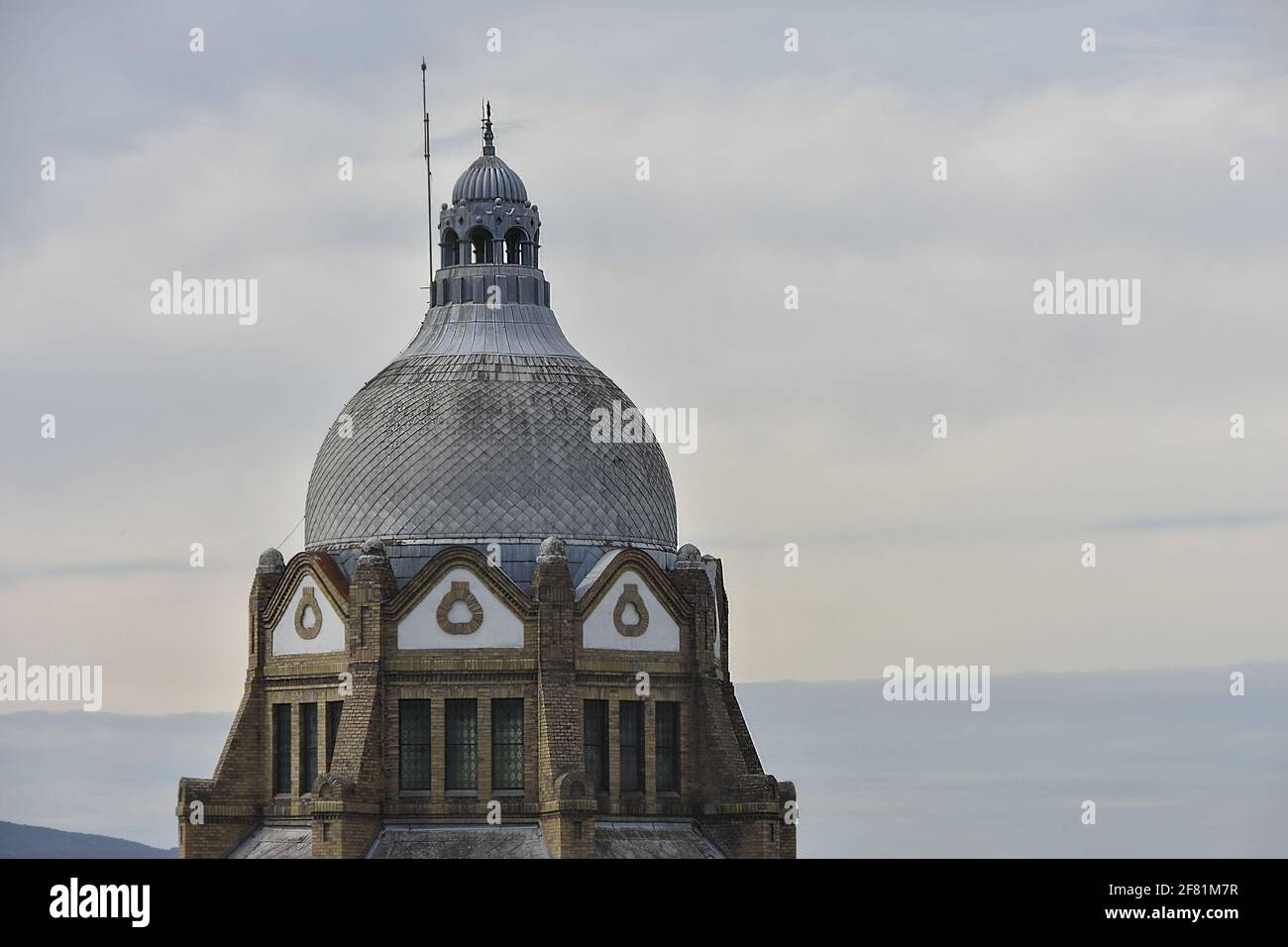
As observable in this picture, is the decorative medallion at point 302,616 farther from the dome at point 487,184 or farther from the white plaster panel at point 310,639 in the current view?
the dome at point 487,184

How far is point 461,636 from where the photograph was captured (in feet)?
298

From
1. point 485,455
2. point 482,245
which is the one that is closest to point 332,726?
point 485,455

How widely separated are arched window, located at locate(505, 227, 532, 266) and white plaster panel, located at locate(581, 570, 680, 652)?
10353 millimetres

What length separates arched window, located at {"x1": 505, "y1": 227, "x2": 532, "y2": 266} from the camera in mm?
96438

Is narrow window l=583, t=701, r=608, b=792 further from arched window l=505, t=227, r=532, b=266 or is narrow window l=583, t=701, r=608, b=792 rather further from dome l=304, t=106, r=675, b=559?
arched window l=505, t=227, r=532, b=266

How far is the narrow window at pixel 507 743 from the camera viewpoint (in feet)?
298

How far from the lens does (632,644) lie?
92.8 metres

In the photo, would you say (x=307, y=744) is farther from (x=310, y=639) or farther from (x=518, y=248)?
(x=518, y=248)

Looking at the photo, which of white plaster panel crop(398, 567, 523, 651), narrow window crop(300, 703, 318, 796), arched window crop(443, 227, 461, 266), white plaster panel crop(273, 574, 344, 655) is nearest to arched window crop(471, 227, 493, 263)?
arched window crop(443, 227, 461, 266)

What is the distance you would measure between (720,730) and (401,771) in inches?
361

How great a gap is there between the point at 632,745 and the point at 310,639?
9497mm

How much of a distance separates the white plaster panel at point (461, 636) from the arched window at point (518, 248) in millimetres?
10586
